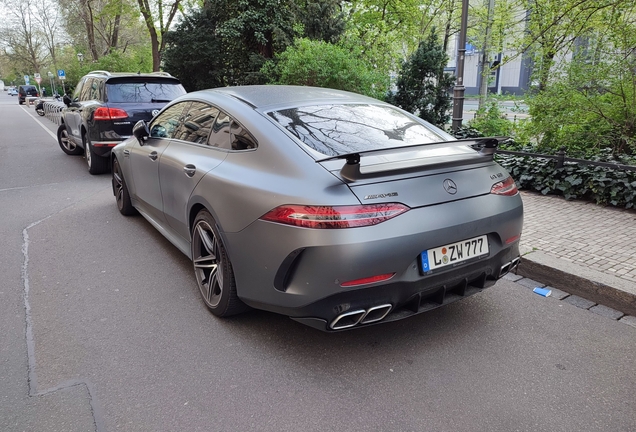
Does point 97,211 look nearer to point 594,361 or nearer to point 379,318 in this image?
point 379,318

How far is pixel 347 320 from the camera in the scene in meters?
2.73

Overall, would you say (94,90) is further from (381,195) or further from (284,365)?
(381,195)

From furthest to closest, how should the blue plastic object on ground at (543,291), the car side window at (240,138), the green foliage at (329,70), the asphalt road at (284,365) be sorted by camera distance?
the green foliage at (329,70) < the blue plastic object on ground at (543,291) < the car side window at (240,138) < the asphalt road at (284,365)

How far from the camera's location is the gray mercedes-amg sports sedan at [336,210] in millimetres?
2625

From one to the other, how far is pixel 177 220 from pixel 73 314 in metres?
1.07

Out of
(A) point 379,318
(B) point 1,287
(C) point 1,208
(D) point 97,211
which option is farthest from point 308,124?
(C) point 1,208

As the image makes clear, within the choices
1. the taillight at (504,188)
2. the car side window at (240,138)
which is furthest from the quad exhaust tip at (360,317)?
the car side window at (240,138)

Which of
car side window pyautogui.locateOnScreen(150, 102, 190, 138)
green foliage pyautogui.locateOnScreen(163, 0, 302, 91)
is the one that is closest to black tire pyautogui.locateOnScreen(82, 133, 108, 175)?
car side window pyautogui.locateOnScreen(150, 102, 190, 138)

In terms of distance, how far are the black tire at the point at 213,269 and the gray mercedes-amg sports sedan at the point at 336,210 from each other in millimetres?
12

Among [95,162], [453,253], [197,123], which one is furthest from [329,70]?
[453,253]

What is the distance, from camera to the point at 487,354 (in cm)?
309

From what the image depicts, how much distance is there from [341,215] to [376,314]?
2.05 feet

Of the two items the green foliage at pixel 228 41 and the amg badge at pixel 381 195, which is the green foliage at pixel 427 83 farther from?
the amg badge at pixel 381 195

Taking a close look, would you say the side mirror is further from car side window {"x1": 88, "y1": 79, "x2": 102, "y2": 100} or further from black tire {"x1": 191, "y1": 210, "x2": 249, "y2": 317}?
car side window {"x1": 88, "y1": 79, "x2": 102, "y2": 100}
